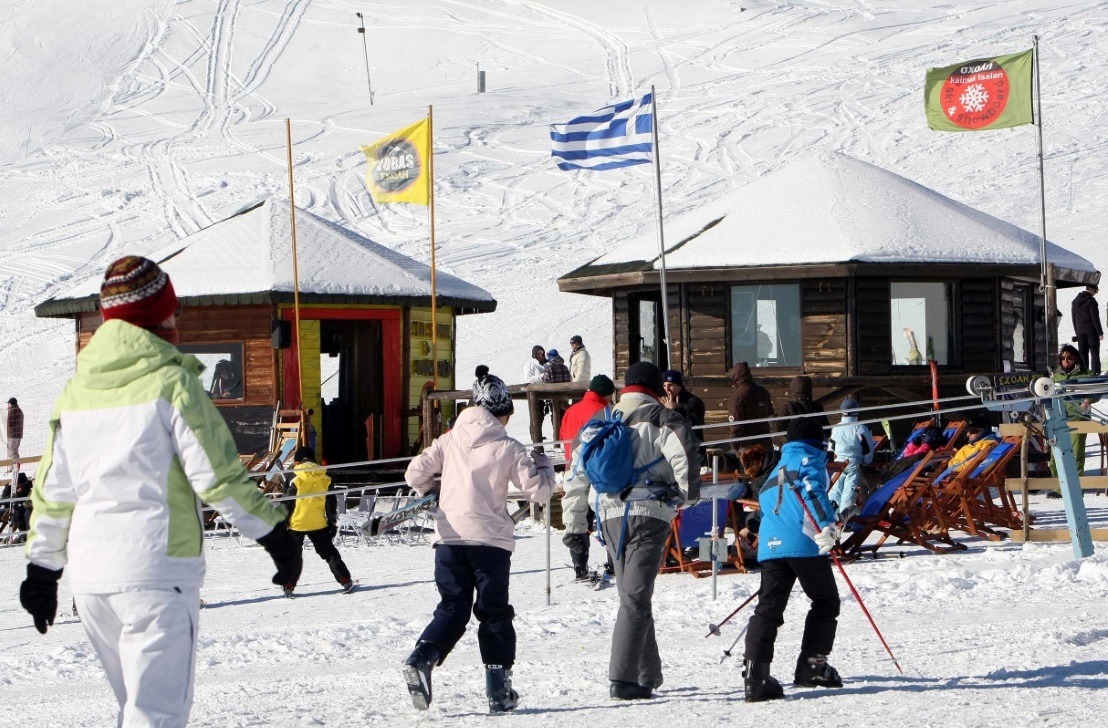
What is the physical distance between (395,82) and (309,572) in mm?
57410

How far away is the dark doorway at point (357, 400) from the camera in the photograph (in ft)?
63.3

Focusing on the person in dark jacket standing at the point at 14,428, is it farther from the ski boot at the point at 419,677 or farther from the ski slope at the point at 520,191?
the ski boot at the point at 419,677

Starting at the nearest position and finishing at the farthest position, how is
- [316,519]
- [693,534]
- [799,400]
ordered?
[693,534]
[316,519]
[799,400]

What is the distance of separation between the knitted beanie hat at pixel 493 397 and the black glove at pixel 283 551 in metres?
2.55

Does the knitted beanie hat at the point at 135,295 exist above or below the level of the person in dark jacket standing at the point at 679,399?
above

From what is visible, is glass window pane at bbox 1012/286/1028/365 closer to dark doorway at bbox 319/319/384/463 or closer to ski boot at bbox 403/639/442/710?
dark doorway at bbox 319/319/384/463

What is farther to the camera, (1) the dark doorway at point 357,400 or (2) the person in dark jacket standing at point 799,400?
(1) the dark doorway at point 357,400

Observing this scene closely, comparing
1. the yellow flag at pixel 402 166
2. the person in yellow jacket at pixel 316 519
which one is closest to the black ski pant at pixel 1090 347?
the yellow flag at pixel 402 166

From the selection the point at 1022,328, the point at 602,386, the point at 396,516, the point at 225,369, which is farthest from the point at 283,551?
the point at 1022,328

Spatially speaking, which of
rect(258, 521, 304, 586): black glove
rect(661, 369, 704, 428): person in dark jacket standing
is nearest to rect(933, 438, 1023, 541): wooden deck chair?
rect(661, 369, 704, 428): person in dark jacket standing

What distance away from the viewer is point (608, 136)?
55.1ft

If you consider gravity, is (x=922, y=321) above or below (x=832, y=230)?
below

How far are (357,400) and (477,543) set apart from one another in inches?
537

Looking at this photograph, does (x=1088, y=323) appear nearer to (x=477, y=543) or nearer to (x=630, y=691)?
(x=630, y=691)
